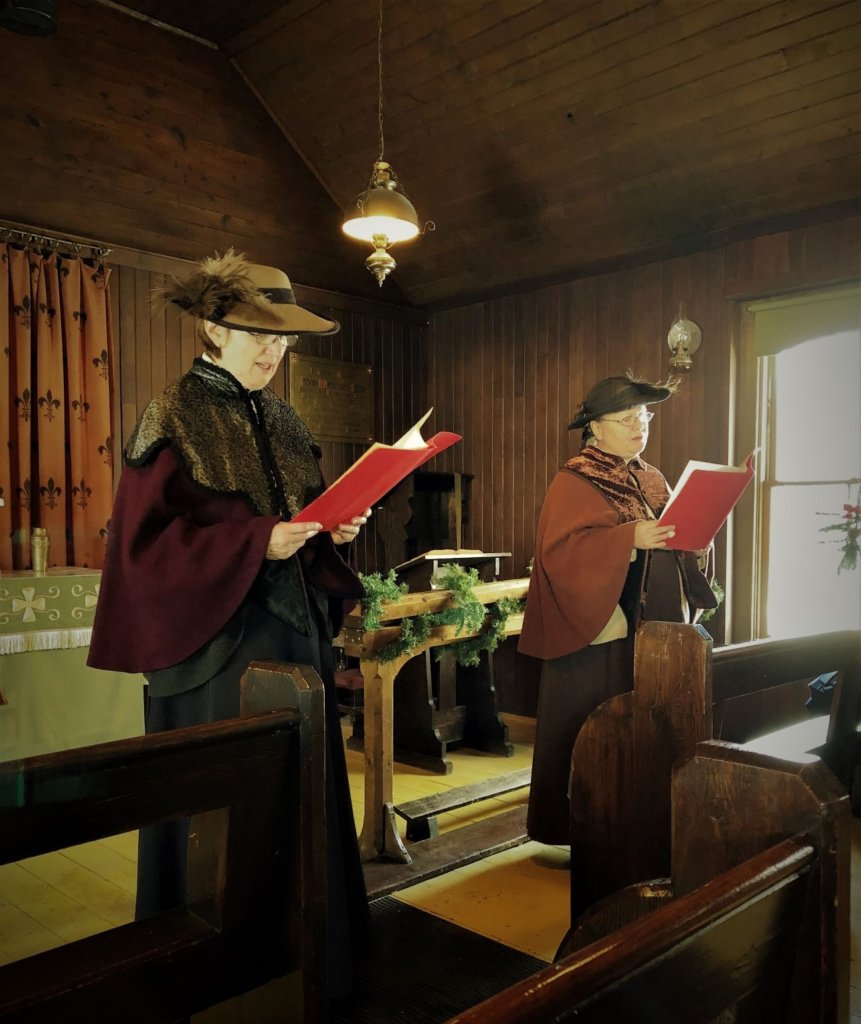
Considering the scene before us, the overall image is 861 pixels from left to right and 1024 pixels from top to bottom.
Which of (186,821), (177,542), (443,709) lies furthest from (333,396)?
(186,821)

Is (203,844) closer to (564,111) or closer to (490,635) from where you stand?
(490,635)

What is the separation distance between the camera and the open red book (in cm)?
262

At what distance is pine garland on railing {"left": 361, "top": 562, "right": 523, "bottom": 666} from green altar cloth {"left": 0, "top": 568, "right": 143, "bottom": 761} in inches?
51.2

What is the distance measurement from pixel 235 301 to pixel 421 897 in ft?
6.49

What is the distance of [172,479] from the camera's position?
6.66ft

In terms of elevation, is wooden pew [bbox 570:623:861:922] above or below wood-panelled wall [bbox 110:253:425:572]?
below

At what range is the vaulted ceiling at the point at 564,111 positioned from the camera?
11.8ft

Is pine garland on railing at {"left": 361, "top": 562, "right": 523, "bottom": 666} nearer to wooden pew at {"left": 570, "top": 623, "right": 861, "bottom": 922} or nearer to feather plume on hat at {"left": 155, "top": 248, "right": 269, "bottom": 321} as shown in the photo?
wooden pew at {"left": 570, "top": 623, "right": 861, "bottom": 922}

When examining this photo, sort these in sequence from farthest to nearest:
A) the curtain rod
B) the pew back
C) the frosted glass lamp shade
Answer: the curtain rod < the frosted glass lamp shade < the pew back

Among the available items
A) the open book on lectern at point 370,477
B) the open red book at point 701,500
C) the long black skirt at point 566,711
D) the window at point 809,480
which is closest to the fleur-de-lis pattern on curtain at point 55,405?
the long black skirt at point 566,711

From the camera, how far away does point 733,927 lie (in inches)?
34.3

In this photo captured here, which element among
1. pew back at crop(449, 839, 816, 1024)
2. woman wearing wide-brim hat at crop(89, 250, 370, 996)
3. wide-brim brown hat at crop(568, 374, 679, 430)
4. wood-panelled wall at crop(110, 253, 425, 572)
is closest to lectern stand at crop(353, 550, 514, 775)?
wood-panelled wall at crop(110, 253, 425, 572)

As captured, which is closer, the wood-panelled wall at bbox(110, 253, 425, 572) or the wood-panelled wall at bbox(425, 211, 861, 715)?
the wood-panelled wall at bbox(425, 211, 861, 715)

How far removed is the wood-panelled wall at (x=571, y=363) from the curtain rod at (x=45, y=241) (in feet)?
7.29
